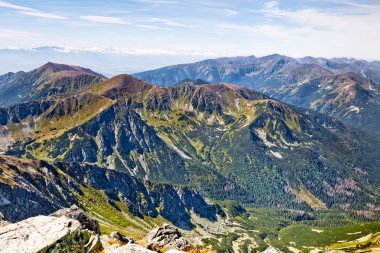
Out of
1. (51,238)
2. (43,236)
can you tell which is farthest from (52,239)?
(43,236)

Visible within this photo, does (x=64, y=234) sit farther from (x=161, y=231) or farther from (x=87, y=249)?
(x=161, y=231)

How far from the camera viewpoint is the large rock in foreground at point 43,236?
129ft

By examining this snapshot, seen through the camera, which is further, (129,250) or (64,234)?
(64,234)

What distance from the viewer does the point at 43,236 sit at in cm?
4088

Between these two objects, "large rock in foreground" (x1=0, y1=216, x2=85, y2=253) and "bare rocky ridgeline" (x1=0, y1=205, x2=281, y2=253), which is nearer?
"bare rocky ridgeline" (x1=0, y1=205, x2=281, y2=253)

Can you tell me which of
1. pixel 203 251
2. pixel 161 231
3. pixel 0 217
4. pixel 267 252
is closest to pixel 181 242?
pixel 161 231

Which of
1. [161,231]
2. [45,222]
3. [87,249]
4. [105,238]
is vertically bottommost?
[161,231]

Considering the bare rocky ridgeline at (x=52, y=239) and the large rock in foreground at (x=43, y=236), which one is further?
the large rock in foreground at (x=43, y=236)

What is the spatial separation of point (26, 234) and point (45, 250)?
435 centimetres

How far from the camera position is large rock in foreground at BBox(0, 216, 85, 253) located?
39.3 metres

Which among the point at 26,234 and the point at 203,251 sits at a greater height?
the point at 26,234

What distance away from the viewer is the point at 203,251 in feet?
171

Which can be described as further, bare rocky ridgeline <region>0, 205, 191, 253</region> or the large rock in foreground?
the large rock in foreground

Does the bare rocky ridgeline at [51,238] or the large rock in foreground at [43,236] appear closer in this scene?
the bare rocky ridgeline at [51,238]
